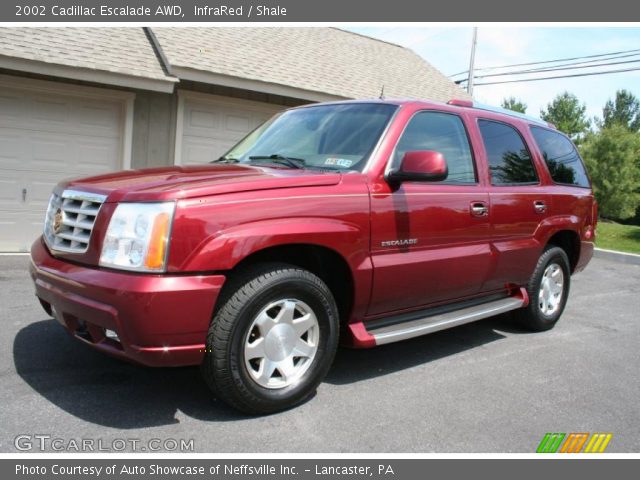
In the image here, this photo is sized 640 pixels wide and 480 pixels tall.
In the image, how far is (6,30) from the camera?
309 inches

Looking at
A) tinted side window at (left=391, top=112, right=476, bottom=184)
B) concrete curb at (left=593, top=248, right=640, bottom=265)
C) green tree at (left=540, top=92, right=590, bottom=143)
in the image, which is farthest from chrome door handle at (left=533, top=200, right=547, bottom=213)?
green tree at (left=540, top=92, right=590, bottom=143)

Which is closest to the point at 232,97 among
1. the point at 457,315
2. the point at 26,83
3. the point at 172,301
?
the point at 26,83

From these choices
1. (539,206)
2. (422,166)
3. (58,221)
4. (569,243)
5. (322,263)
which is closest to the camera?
(58,221)

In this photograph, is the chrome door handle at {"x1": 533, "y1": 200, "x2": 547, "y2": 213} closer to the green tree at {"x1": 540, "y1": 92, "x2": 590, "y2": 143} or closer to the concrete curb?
the concrete curb

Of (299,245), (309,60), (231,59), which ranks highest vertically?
(309,60)

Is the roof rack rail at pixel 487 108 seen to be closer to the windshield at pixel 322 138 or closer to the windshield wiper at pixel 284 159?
the windshield at pixel 322 138

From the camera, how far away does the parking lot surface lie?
298 cm

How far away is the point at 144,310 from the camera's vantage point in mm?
2697

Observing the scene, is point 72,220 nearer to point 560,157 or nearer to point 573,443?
point 573,443

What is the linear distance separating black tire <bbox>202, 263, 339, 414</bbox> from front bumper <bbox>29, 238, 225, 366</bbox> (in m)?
0.10

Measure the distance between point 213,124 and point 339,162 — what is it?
21.5 ft

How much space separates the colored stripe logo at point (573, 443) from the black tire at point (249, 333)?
1.37 meters

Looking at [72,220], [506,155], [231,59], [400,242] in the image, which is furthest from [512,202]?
[231,59]

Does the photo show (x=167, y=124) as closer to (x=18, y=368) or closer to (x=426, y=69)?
(x=18, y=368)
